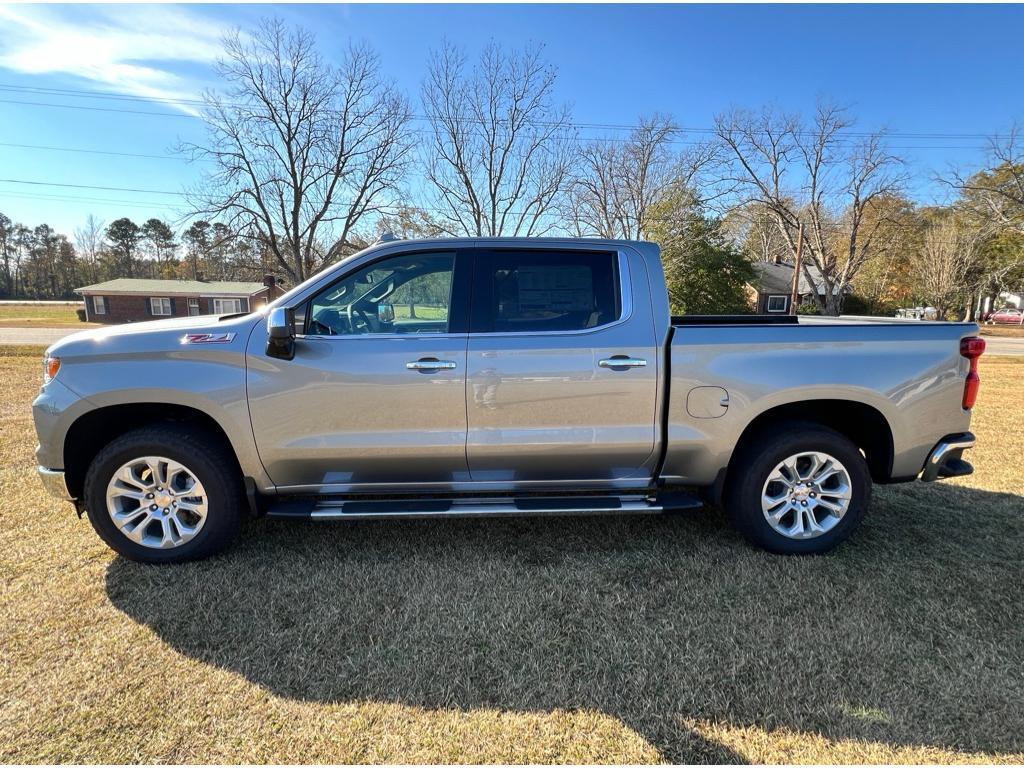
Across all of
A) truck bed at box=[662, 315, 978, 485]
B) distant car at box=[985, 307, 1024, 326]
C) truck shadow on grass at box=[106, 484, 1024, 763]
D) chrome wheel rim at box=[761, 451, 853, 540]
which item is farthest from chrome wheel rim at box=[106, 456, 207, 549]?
distant car at box=[985, 307, 1024, 326]

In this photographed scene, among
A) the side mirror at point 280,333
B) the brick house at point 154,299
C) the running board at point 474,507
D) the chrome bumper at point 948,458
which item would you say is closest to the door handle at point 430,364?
the side mirror at point 280,333

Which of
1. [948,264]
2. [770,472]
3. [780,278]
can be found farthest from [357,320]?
[780,278]

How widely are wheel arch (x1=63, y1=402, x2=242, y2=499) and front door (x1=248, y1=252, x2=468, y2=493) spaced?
15.8 inches

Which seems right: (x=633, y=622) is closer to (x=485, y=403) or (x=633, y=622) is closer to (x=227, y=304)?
(x=485, y=403)

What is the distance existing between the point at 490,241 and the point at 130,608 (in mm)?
2811

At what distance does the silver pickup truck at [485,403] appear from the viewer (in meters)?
3.02

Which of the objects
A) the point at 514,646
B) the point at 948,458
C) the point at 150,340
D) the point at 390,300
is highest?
the point at 390,300

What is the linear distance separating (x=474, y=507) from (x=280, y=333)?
1446 millimetres

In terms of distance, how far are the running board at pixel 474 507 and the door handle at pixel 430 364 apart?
2.65 feet

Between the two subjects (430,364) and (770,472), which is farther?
(770,472)

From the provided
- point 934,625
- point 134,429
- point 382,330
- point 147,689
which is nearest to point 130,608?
point 147,689

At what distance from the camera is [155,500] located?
3.11 m

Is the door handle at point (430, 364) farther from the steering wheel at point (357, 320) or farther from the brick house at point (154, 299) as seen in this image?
the brick house at point (154, 299)

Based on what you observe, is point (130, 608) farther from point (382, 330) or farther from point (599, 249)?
point (599, 249)
